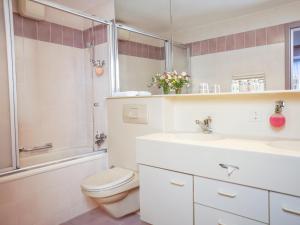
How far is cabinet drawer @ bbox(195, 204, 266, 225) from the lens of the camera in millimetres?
1228

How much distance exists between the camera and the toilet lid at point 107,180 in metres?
1.72

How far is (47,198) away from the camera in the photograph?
1832 mm

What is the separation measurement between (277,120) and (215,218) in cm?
76

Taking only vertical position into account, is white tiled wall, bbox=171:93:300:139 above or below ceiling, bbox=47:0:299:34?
below

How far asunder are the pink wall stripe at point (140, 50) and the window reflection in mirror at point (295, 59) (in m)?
1.10

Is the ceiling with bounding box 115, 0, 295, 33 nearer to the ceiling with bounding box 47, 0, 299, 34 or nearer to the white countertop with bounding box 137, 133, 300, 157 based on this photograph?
the ceiling with bounding box 47, 0, 299, 34

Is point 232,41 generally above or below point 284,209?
above

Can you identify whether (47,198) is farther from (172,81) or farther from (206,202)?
(172,81)

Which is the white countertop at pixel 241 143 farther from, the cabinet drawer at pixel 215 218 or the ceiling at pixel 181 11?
the ceiling at pixel 181 11

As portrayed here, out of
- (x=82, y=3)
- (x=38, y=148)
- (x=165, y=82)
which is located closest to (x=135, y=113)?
(x=165, y=82)

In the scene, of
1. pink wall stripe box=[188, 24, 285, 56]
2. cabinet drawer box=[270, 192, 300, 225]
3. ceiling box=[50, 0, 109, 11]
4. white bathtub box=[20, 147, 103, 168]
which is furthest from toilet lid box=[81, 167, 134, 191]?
ceiling box=[50, 0, 109, 11]

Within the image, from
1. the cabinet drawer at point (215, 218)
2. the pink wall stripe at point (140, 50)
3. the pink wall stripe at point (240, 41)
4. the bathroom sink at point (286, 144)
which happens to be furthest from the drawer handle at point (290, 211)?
the pink wall stripe at point (140, 50)

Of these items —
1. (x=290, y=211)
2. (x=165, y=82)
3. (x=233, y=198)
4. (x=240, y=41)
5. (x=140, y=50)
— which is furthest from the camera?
(x=140, y=50)

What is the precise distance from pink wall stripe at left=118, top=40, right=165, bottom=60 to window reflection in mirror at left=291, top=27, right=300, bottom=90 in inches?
43.3
